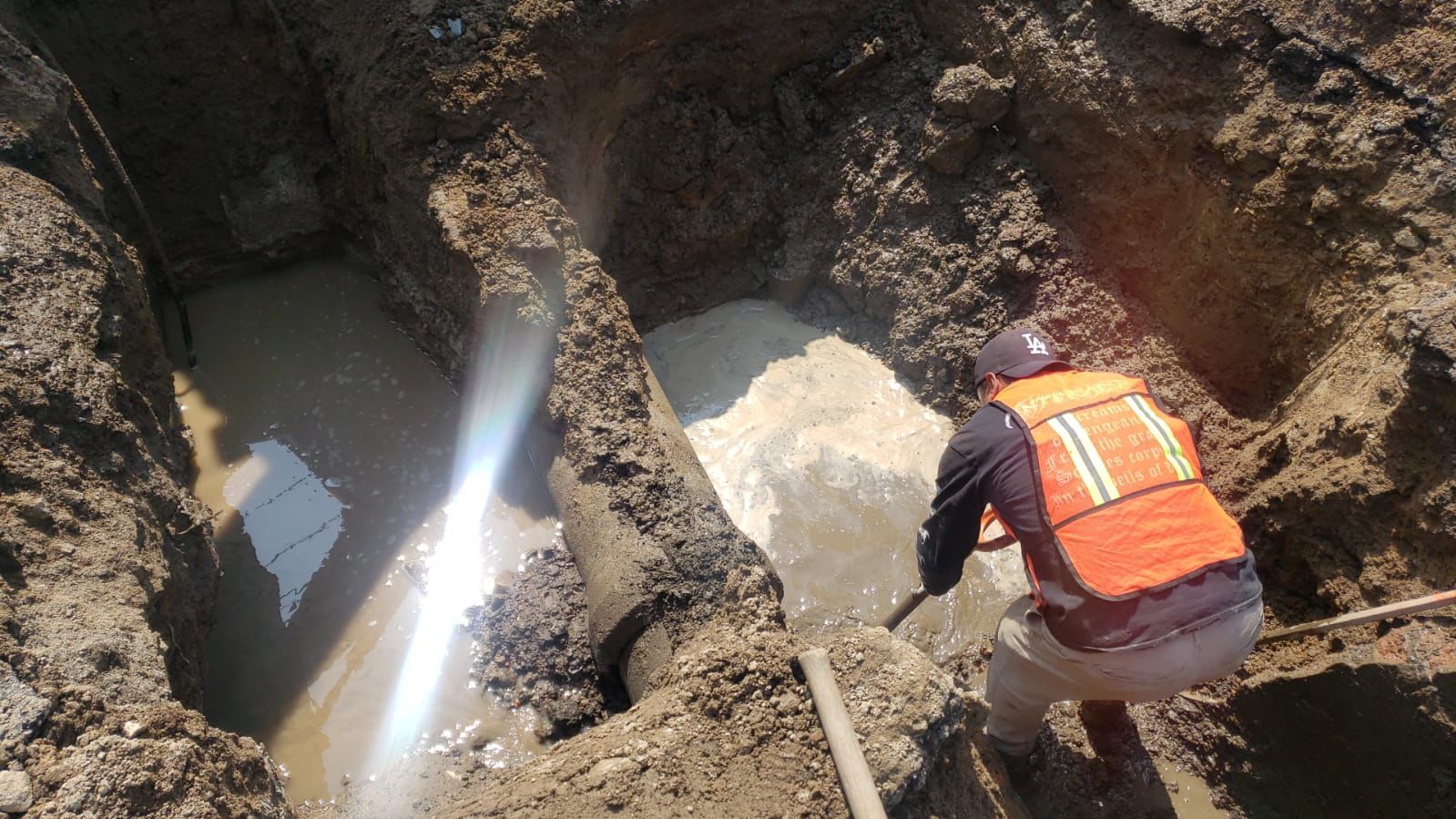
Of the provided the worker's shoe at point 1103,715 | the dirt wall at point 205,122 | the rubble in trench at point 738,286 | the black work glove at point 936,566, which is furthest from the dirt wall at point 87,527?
the worker's shoe at point 1103,715

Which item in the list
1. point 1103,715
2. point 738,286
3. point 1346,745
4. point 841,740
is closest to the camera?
point 841,740

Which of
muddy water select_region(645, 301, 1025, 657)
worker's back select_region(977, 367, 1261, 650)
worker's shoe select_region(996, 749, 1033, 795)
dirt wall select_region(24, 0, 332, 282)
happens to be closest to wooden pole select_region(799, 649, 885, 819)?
worker's back select_region(977, 367, 1261, 650)

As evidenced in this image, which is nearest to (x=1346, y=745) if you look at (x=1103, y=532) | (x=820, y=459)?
(x=1103, y=532)

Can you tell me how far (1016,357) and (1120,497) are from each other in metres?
0.57

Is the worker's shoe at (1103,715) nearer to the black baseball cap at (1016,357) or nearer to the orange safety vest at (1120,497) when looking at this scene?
the orange safety vest at (1120,497)

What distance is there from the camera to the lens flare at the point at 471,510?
2.81 meters

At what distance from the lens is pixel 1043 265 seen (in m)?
3.93

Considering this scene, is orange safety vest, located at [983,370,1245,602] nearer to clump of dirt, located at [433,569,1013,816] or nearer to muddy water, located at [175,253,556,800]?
clump of dirt, located at [433,569,1013,816]

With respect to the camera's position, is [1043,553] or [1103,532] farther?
[1043,553]

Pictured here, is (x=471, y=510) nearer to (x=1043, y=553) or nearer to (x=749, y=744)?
(x=749, y=744)

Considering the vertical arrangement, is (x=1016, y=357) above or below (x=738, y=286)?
below

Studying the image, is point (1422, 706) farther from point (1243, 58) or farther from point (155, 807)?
point (155, 807)

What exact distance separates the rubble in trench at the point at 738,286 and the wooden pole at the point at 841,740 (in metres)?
0.08

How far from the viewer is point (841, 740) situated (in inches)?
76.6
